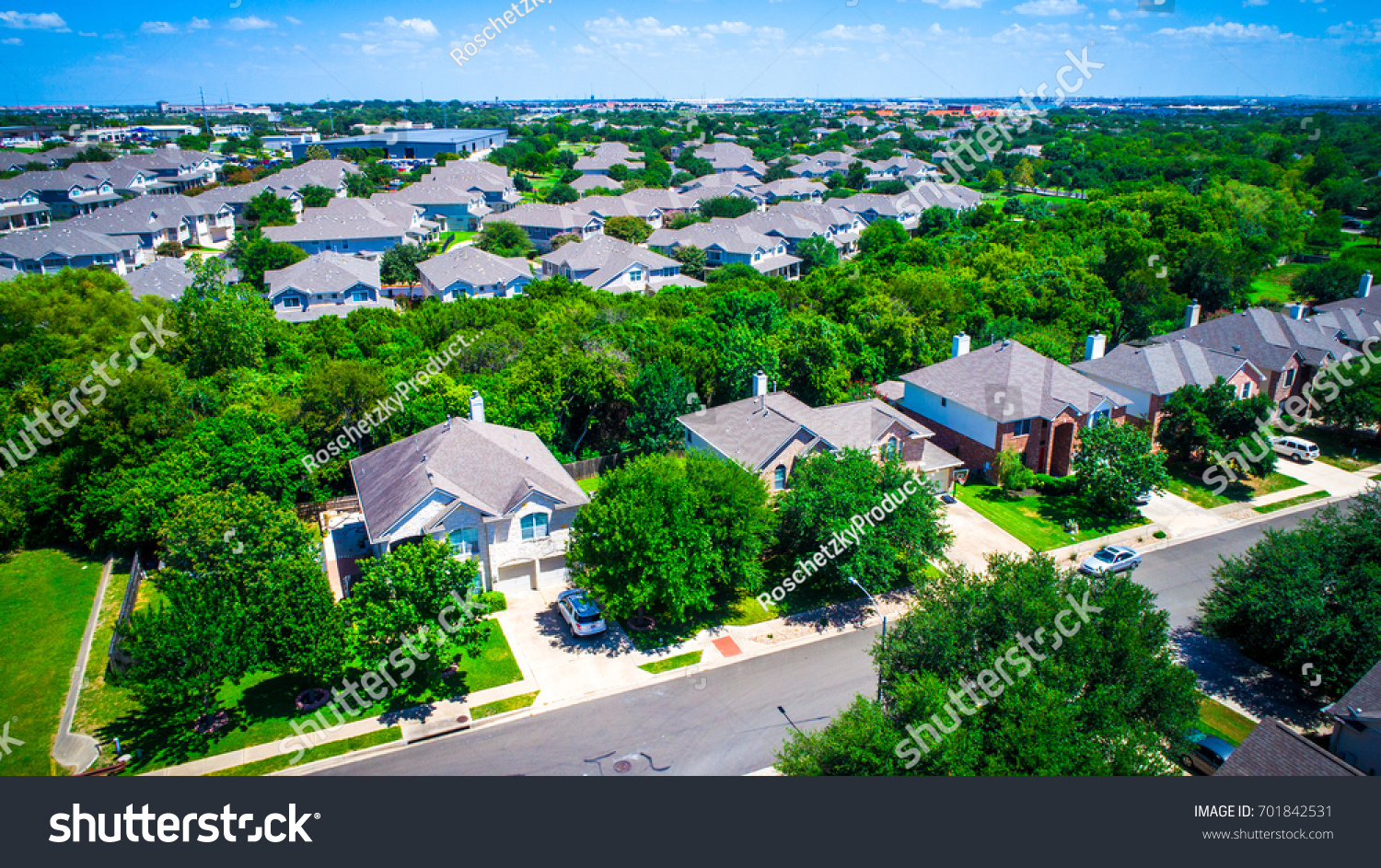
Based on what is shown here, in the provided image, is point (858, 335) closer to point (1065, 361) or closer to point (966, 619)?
point (1065, 361)

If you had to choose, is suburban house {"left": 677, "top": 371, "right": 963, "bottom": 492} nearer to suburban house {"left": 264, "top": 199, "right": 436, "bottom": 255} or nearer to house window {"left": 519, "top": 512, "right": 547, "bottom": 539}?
house window {"left": 519, "top": 512, "right": 547, "bottom": 539}

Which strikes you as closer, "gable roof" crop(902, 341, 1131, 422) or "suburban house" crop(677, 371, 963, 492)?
"suburban house" crop(677, 371, 963, 492)

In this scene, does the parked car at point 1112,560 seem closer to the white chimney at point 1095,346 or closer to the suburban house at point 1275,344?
the white chimney at point 1095,346

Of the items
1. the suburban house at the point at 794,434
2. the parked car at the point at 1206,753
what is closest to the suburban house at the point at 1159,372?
the suburban house at the point at 794,434

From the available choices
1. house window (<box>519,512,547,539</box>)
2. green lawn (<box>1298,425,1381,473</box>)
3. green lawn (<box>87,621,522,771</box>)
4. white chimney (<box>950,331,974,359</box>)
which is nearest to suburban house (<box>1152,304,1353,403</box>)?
green lawn (<box>1298,425,1381,473</box>)

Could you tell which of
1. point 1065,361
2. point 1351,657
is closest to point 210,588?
point 1351,657

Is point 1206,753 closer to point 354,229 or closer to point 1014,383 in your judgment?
point 1014,383
